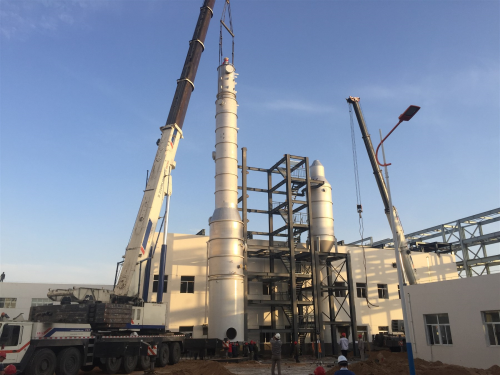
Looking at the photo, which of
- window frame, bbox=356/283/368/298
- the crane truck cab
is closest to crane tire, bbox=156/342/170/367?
the crane truck cab

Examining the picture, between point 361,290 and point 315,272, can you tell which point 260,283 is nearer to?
point 315,272

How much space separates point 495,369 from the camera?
1589 cm

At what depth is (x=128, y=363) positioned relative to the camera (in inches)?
711

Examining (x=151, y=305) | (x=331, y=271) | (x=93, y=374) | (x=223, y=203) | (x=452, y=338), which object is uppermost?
(x=223, y=203)

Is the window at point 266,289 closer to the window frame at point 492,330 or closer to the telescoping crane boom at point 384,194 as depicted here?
the telescoping crane boom at point 384,194

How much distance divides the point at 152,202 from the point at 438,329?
16349mm

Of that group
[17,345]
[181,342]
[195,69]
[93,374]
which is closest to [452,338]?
[181,342]

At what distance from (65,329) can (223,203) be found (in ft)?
54.0

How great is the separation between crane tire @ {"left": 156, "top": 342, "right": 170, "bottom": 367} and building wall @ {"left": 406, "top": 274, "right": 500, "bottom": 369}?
13.4m

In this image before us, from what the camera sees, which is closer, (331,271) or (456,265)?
(331,271)

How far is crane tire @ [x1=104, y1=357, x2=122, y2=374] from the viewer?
56.4 ft

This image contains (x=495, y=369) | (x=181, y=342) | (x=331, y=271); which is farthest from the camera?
(x=331, y=271)

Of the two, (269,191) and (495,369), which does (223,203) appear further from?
(495,369)

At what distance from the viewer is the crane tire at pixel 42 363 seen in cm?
1435
